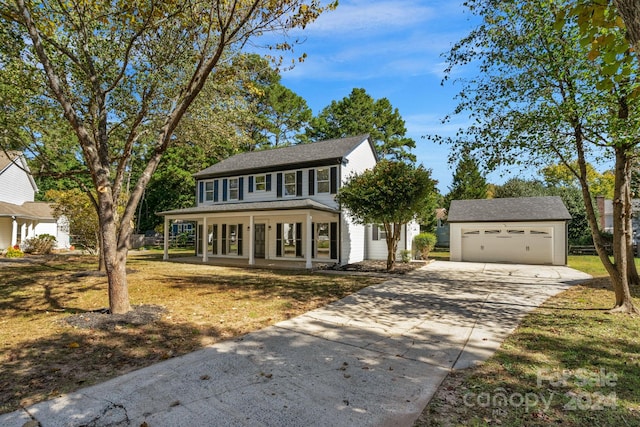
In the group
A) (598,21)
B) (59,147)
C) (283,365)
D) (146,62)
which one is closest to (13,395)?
(283,365)

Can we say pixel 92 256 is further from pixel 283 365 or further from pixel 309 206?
pixel 283 365

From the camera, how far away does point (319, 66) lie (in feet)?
28.2

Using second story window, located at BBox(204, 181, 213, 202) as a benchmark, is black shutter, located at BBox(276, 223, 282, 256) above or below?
below

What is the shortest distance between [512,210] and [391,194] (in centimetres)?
1002

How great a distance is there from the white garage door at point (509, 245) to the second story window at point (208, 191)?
1550 centimetres

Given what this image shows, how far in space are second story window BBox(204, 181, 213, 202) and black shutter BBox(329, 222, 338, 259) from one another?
8636 mm

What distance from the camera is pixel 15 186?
24.1m

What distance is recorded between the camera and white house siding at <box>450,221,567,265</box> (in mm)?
17391

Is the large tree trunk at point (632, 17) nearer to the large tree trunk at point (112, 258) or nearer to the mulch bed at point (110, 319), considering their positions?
the mulch bed at point (110, 319)

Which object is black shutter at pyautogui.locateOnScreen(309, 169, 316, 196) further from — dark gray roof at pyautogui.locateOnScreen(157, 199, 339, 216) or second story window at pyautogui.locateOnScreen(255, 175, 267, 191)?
second story window at pyautogui.locateOnScreen(255, 175, 267, 191)

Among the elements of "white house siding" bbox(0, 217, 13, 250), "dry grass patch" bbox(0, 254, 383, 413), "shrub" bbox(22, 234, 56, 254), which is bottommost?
"dry grass patch" bbox(0, 254, 383, 413)

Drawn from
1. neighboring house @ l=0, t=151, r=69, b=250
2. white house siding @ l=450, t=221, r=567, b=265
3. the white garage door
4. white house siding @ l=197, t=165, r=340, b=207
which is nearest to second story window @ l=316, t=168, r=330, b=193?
white house siding @ l=197, t=165, r=340, b=207

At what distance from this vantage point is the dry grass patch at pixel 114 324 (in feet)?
13.1

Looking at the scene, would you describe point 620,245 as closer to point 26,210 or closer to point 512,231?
point 512,231
